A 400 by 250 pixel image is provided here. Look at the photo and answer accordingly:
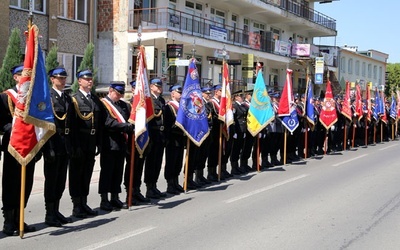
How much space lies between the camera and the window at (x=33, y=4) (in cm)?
2117

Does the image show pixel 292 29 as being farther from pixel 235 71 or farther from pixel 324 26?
pixel 235 71

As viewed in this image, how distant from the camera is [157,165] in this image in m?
9.23

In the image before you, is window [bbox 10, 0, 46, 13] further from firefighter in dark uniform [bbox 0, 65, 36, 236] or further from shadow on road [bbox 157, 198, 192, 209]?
firefighter in dark uniform [bbox 0, 65, 36, 236]

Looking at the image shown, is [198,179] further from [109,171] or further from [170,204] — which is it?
[109,171]

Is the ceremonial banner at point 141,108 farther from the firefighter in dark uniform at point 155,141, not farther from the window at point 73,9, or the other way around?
the window at point 73,9

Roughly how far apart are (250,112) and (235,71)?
2238 centimetres

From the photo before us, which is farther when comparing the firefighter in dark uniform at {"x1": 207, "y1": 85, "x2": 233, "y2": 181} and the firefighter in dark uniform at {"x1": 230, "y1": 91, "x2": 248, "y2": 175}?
the firefighter in dark uniform at {"x1": 230, "y1": 91, "x2": 248, "y2": 175}

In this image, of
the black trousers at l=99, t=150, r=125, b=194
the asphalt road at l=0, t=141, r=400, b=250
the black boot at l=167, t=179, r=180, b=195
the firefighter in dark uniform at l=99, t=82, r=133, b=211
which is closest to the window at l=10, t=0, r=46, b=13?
the asphalt road at l=0, t=141, r=400, b=250

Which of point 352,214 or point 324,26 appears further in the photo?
point 324,26

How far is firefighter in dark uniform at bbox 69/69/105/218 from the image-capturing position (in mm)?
7281

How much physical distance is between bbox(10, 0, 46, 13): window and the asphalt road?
1241 centimetres

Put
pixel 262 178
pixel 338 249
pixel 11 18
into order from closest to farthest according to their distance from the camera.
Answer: pixel 338 249 → pixel 262 178 → pixel 11 18

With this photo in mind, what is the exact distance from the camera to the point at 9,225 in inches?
255

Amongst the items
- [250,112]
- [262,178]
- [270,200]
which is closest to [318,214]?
[270,200]
